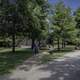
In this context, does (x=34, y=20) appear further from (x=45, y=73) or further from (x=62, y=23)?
(x=45, y=73)

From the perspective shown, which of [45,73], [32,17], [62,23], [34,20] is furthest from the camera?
[62,23]

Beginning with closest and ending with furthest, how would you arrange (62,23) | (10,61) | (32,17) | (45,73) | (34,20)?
(45,73)
(10,61)
(32,17)
(34,20)
(62,23)

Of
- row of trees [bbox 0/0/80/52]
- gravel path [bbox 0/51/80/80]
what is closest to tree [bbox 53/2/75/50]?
row of trees [bbox 0/0/80/52]

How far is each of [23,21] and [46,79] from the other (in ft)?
51.3

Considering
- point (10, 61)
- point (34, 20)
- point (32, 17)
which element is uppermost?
point (32, 17)

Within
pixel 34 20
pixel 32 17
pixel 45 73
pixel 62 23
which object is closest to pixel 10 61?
pixel 45 73

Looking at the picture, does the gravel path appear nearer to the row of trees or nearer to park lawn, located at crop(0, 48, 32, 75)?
park lawn, located at crop(0, 48, 32, 75)

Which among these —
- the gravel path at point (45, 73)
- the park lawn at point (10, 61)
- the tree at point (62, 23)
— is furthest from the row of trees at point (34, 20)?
the gravel path at point (45, 73)

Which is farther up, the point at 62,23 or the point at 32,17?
the point at 32,17

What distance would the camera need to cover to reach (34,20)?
2433 centimetres

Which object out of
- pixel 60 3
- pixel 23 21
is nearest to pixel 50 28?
pixel 60 3

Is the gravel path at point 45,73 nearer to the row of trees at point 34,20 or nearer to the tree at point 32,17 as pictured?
the tree at point 32,17

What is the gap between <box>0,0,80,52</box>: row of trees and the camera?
23.1m

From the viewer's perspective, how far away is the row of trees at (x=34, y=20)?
75.9 ft
